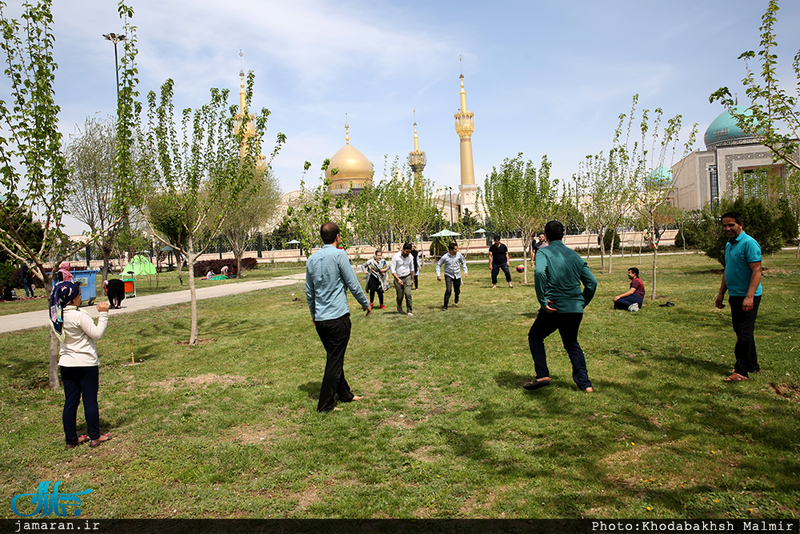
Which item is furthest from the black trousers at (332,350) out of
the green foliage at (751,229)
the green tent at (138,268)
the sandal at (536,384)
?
the green foliage at (751,229)

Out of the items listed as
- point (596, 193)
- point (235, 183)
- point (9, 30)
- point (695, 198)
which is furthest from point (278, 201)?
point (695, 198)

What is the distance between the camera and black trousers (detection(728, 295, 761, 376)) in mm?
5340

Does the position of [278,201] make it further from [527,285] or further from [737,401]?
[737,401]

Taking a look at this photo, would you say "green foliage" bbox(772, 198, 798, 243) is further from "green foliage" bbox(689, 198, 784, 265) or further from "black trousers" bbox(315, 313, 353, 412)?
"black trousers" bbox(315, 313, 353, 412)

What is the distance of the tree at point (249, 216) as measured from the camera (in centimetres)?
2980

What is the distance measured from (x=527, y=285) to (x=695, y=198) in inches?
1978

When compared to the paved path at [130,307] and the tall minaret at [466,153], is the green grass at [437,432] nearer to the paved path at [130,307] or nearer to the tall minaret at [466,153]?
the paved path at [130,307]

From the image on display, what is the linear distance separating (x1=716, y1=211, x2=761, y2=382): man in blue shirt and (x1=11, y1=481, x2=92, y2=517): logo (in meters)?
6.36

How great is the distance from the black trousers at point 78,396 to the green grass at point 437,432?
0.67 ft

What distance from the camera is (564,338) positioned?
5352 millimetres

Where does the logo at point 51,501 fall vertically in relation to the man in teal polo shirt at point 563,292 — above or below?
below

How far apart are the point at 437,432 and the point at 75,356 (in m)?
3.43

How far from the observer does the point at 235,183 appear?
10.4m

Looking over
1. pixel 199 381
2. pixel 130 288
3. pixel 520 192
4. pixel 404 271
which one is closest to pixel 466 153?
pixel 520 192
